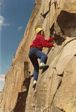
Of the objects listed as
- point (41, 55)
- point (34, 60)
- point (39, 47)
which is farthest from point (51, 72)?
point (34, 60)

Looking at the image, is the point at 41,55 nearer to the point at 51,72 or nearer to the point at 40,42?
the point at 40,42

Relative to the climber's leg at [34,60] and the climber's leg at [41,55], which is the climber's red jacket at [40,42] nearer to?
the climber's leg at [41,55]

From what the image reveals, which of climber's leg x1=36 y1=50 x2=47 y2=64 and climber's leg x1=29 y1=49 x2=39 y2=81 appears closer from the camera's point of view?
climber's leg x1=36 y1=50 x2=47 y2=64

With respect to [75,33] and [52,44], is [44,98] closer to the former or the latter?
[52,44]

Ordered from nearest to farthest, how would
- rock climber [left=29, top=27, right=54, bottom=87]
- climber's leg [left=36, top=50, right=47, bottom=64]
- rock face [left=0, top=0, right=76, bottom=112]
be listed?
rock face [left=0, top=0, right=76, bottom=112] < rock climber [left=29, top=27, right=54, bottom=87] < climber's leg [left=36, top=50, right=47, bottom=64]

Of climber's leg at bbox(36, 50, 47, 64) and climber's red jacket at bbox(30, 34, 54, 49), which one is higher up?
climber's red jacket at bbox(30, 34, 54, 49)

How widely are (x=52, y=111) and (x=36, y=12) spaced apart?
2083 centimetres

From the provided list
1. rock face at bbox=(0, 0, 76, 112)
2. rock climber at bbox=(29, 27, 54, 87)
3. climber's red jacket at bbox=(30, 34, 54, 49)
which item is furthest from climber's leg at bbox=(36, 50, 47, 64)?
rock face at bbox=(0, 0, 76, 112)

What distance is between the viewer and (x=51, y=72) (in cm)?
2302

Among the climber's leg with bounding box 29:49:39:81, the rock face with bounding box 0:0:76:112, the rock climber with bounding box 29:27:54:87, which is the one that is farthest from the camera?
the climber's leg with bounding box 29:49:39:81

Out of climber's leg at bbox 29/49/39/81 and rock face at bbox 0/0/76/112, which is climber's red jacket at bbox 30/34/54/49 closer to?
climber's leg at bbox 29/49/39/81

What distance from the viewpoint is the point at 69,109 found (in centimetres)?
1928

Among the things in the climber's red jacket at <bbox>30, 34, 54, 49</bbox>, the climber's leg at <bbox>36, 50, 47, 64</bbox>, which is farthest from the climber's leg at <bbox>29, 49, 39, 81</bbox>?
the climber's red jacket at <bbox>30, 34, 54, 49</bbox>

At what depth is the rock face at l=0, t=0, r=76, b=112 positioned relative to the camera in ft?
67.1
